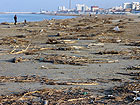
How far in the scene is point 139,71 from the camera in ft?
26.0

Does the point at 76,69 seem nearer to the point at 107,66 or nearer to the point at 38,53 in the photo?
the point at 107,66

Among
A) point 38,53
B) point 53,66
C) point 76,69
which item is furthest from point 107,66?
point 38,53

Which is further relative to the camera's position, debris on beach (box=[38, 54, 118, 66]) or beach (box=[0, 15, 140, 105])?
debris on beach (box=[38, 54, 118, 66])

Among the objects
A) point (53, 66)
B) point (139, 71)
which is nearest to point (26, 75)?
point (53, 66)

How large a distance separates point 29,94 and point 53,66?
9.46 ft

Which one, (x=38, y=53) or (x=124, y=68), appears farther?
(x=38, y=53)

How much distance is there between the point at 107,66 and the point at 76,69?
107 cm

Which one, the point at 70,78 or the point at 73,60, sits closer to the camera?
the point at 70,78

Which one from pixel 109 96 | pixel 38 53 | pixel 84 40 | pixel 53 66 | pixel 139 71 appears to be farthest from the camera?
pixel 84 40

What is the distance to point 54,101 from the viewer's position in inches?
211

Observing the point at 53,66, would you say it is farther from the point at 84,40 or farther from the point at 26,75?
the point at 84,40

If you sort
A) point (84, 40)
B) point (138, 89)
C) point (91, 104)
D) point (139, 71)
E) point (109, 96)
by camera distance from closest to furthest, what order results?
point (91, 104) → point (109, 96) → point (138, 89) → point (139, 71) → point (84, 40)

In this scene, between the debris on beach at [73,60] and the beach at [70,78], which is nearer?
the beach at [70,78]

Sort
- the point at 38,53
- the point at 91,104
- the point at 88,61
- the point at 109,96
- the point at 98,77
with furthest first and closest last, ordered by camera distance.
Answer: the point at 38,53 < the point at 88,61 < the point at 98,77 < the point at 109,96 < the point at 91,104
